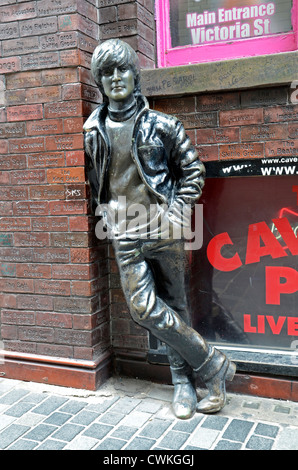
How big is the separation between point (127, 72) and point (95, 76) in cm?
22

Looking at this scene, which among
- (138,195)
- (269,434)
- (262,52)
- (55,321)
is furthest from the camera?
(55,321)

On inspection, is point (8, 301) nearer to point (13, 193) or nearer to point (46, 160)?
point (13, 193)

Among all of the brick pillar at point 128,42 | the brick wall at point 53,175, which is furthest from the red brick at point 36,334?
the brick pillar at point 128,42

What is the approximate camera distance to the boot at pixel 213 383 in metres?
3.29

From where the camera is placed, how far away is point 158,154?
123 inches

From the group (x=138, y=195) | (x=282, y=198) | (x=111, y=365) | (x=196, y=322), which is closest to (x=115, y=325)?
(x=111, y=365)

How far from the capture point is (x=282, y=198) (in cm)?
363

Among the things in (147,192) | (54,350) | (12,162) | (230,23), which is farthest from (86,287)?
(230,23)

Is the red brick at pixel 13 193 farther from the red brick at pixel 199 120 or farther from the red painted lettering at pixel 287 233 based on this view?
the red painted lettering at pixel 287 233

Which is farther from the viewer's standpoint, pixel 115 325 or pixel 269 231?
pixel 115 325

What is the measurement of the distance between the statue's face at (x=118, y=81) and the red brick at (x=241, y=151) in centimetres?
89

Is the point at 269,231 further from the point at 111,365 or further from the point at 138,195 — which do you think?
the point at 111,365

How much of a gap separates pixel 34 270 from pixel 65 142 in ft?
3.56

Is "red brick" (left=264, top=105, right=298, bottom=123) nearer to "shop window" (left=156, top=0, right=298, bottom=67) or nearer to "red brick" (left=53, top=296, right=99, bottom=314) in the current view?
"shop window" (left=156, top=0, right=298, bottom=67)
